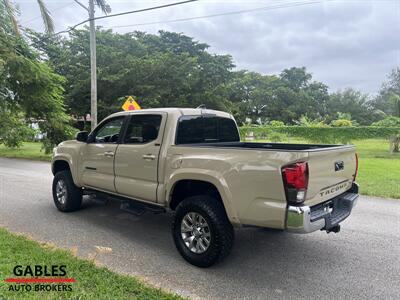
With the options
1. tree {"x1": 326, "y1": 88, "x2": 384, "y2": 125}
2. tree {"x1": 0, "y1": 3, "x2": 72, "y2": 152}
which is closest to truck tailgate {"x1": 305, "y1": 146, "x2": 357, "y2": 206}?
tree {"x1": 0, "y1": 3, "x2": 72, "y2": 152}

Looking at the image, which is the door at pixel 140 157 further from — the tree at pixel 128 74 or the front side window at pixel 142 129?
the tree at pixel 128 74

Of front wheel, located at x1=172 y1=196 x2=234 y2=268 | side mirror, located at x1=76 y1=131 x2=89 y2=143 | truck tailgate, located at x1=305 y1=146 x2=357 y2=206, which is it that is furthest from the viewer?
side mirror, located at x1=76 y1=131 x2=89 y2=143

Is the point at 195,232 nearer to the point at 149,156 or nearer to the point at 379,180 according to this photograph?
the point at 149,156

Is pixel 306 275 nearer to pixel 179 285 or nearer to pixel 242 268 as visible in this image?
pixel 242 268

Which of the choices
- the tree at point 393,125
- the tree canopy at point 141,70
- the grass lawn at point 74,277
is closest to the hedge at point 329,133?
the tree at point 393,125

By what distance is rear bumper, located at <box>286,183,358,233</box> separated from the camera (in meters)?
3.31

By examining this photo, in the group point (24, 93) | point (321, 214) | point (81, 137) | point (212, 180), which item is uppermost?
point (24, 93)

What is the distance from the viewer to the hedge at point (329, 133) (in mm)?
19391

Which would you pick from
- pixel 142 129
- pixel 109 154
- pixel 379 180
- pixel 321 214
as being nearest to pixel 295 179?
pixel 321 214

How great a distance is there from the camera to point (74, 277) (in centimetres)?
352

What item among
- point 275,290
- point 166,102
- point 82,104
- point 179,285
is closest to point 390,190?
point 275,290

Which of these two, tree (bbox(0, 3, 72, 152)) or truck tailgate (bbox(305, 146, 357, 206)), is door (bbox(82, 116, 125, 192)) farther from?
tree (bbox(0, 3, 72, 152))

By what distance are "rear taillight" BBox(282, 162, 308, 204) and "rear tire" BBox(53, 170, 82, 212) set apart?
4.19 metres

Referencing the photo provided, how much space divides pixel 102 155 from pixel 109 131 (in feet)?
→ 1.45
